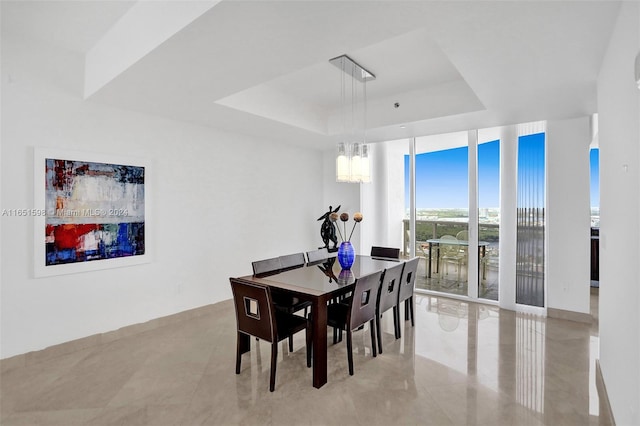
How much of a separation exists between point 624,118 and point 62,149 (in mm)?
4318

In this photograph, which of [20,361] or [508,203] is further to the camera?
[508,203]

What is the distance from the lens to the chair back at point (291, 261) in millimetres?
3527

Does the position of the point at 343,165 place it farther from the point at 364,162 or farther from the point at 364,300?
the point at 364,300

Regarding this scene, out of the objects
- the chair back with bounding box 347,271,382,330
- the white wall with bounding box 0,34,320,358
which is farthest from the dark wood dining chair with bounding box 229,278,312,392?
the white wall with bounding box 0,34,320,358

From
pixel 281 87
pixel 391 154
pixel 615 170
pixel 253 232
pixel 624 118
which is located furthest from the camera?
pixel 391 154

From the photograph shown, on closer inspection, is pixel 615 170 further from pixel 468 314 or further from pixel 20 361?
pixel 20 361

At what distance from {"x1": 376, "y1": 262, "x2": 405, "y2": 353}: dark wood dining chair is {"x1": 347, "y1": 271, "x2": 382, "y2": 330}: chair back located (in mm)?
70

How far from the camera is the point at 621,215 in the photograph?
180 centimetres

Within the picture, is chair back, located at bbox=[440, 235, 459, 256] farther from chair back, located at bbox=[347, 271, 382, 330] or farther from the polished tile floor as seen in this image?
chair back, located at bbox=[347, 271, 382, 330]

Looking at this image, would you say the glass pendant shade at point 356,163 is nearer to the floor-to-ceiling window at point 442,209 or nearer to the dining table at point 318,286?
the dining table at point 318,286

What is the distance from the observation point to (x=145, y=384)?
2539 mm

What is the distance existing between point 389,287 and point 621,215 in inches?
73.0

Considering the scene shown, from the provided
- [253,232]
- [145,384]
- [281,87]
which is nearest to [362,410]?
[145,384]

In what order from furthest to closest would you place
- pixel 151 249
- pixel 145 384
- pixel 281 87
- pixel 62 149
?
1. pixel 281 87
2. pixel 151 249
3. pixel 62 149
4. pixel 145 384
